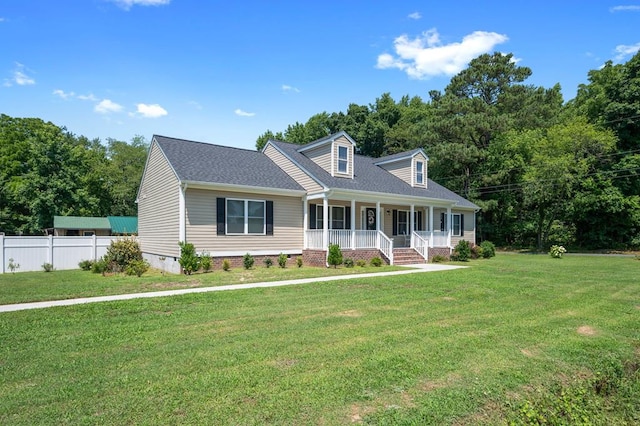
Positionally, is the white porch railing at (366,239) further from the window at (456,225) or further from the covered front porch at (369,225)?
the window at (456,225)

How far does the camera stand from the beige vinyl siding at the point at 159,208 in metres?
15.0

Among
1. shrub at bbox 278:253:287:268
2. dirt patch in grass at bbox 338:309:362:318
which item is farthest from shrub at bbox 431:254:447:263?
dirt patch in grass at bbox 338:309:362:318

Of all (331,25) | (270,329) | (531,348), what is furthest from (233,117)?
(531,348)

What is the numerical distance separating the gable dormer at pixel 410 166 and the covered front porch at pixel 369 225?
70.0 inches

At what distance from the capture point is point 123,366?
14.3 ft

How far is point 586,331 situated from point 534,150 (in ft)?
96.9

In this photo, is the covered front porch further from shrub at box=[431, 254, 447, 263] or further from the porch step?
shrub at box=[431, 254, 447, 263]

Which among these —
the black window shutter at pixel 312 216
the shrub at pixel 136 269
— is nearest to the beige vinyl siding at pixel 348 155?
the black window shutter at pixel 312 216

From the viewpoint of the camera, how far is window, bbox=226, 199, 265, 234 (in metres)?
15.3

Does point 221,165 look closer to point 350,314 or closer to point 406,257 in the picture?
point 406,257

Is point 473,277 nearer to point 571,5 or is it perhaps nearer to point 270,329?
point 270,329

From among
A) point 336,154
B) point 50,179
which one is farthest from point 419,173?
point 50,179

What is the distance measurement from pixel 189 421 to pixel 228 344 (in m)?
Answer: 2.04

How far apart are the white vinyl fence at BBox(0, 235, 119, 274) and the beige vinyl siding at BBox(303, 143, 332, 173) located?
35.6 ft
